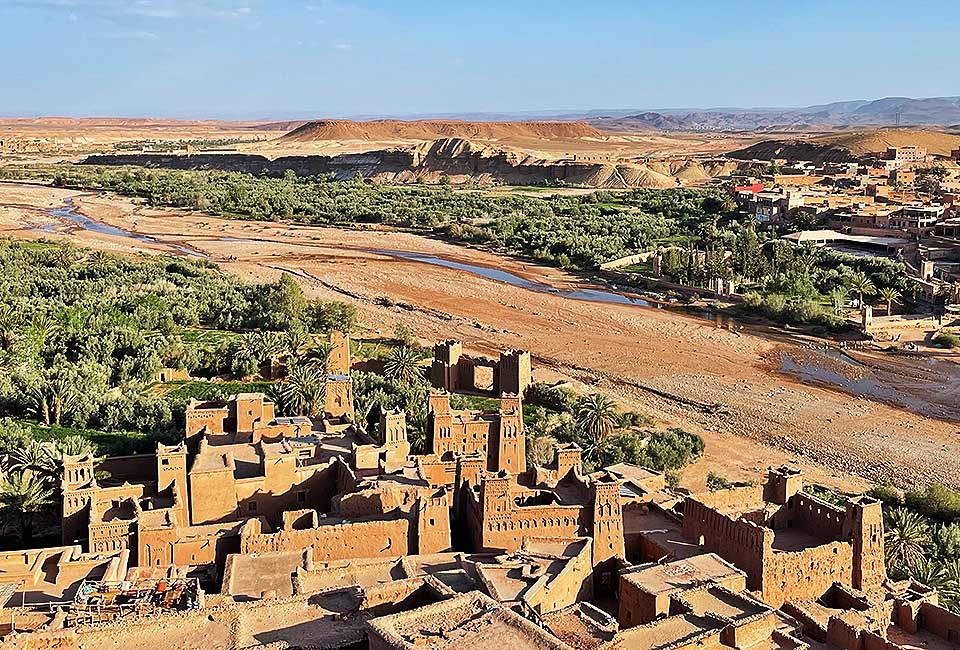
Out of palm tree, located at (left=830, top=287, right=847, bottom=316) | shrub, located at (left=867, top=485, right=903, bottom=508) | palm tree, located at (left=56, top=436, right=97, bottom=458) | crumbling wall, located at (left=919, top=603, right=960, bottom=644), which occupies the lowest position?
shrub, located at (left=867, top=485, right=903, bottom=508)

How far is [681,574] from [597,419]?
12176 millimetres

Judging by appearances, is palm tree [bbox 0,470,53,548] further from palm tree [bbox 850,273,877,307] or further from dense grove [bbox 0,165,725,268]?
dense grove [bbox 0,165,725,268]

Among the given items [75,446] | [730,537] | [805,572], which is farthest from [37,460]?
[805,572]

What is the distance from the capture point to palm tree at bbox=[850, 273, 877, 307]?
160ft

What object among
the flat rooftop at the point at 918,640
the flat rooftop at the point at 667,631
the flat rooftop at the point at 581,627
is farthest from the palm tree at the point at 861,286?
the flat rooftop at the point at 581,627

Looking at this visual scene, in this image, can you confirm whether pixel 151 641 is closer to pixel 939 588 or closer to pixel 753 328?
pixel 939 588

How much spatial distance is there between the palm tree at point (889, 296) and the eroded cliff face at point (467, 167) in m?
57.2

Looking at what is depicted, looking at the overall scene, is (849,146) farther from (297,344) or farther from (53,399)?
(53,399)

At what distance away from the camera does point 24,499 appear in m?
18.5

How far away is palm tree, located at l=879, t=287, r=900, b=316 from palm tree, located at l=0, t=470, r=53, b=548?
126ft

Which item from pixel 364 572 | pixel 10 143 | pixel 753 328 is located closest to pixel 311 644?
pixel 364 572

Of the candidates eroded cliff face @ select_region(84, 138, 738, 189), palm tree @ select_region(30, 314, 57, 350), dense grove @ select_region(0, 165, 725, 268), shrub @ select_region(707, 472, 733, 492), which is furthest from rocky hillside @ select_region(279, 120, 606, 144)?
shrub @ select_region(707, 472, 733, 492)

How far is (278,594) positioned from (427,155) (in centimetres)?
11678

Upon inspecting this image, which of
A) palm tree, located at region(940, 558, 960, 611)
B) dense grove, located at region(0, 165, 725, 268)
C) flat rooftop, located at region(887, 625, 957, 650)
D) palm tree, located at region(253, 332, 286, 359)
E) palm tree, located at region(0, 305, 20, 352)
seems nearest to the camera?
flat rooftop, located at region(887, 625, 957, 650)
